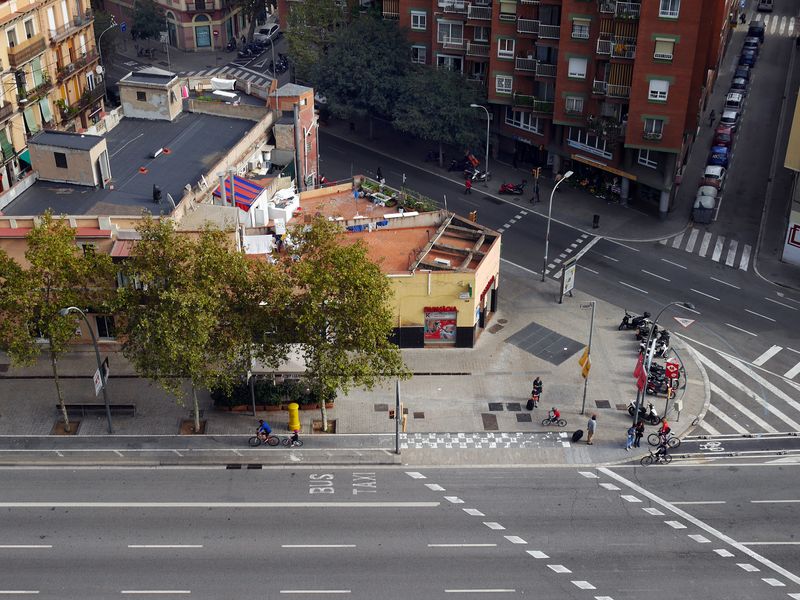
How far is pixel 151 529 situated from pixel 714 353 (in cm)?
4012

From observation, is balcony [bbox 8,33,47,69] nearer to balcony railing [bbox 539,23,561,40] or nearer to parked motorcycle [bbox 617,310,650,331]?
balcony railing [bbox 539,23,561,40]

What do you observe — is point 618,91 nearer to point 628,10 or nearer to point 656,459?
point 628,10

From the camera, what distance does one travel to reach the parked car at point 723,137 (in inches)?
3905

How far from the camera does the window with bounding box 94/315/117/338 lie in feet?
219

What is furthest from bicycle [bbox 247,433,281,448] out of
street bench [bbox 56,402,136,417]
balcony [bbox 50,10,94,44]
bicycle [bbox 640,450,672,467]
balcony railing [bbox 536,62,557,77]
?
balcony [bbox 50,10,94,44]

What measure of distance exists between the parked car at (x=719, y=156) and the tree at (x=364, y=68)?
3143 cm

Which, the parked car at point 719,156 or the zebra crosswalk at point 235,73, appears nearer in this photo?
the parked car at point 719,156

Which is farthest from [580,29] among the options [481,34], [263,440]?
[263,440]

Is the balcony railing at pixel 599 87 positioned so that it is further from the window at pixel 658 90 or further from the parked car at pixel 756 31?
the parked car at pixel 756 31

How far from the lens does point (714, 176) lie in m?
92.2

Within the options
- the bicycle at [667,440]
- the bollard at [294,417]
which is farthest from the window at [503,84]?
the bollard at [294,417]

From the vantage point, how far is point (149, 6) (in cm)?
12281

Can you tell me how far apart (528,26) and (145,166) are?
3751cm

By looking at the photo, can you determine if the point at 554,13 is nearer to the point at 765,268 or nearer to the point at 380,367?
the point at 765,268
